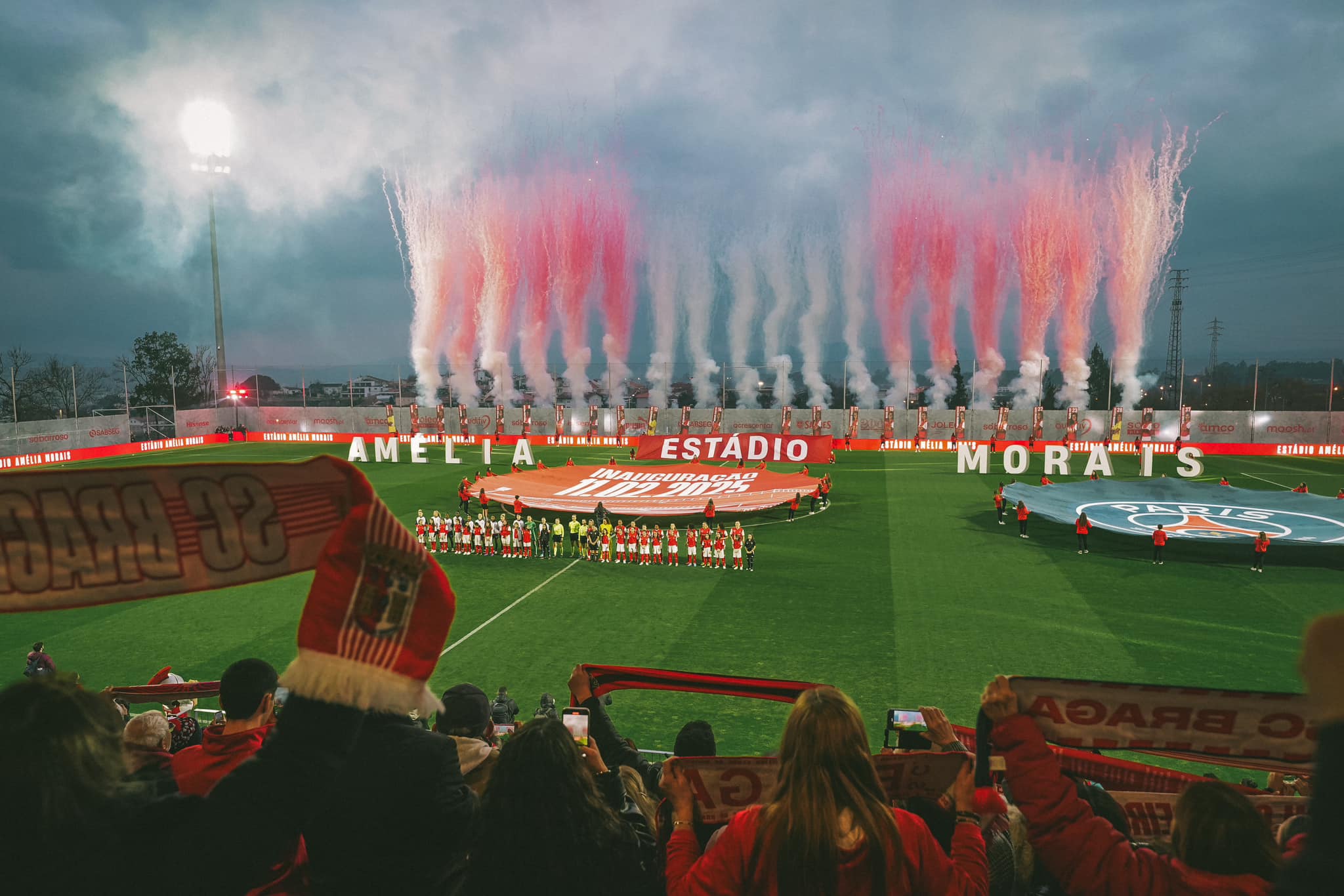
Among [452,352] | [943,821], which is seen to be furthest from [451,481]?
[452,352]

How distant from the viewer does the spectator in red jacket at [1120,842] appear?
2713 mm

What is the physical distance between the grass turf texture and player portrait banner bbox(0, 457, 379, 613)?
9733 mm

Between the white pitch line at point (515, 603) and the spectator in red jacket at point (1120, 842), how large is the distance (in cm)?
1279

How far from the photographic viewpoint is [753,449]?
131 feet

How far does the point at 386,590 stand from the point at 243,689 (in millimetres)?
2465

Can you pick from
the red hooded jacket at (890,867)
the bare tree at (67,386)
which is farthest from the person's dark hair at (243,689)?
the bare tree at (67,386)

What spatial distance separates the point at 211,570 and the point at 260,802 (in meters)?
1.06

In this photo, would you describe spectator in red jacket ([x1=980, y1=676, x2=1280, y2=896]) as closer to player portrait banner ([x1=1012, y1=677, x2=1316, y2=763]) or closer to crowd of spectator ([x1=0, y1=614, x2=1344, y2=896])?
crowd of spectator ([x1=0, y1=614, x2=1344, y2=896])

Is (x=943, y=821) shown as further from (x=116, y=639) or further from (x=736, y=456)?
(x=736, y=456)

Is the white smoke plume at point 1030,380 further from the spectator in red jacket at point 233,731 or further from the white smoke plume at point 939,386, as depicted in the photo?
the spectator in red jacket at point 233,731

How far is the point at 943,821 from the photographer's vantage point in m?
3.71

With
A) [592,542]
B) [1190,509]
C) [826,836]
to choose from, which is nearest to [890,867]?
[826,836]

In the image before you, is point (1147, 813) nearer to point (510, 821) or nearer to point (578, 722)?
point (578, 722)

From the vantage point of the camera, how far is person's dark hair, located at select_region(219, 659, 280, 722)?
13.0ft
